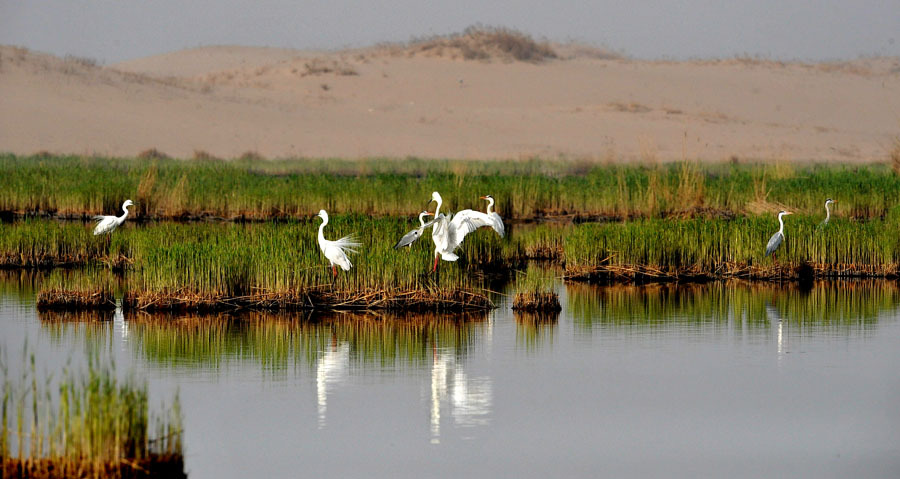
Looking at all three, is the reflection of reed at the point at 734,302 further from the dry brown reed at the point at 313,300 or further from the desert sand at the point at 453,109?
the desert sand at the point at 453,109

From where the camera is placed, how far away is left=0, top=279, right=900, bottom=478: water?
370 inches

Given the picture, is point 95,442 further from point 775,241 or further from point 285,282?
point 775,241

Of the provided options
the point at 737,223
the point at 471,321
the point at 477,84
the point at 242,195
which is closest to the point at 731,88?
the point at 477,84

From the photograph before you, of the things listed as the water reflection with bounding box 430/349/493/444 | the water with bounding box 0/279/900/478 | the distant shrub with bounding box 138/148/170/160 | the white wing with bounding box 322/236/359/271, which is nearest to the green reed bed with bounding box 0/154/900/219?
the water with bounding box 0/279/900/478

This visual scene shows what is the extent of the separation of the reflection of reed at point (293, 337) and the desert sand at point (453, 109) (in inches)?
1414

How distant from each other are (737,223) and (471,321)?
249 inches

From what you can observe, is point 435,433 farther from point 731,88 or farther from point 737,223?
point 731,88

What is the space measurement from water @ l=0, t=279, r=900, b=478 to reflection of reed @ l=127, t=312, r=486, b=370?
0.03m

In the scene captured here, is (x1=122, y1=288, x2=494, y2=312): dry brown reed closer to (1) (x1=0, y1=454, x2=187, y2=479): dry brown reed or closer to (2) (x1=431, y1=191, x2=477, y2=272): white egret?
(2) (x1=431, y1=191, x2=477, y2=272): white egret

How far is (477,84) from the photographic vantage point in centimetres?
7794

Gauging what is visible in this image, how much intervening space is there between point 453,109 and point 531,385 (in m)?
59.5

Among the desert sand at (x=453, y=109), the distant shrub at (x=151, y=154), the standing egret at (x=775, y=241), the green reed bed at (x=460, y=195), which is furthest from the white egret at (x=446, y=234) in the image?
the distant shrub at (x=151, y=154)

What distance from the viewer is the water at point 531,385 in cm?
940

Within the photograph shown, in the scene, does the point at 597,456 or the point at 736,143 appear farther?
the point at 736,143
